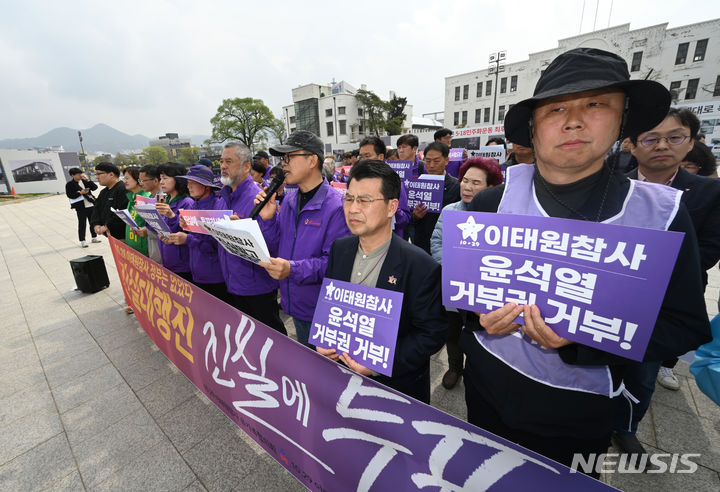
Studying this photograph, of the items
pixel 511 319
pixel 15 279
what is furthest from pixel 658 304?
pixel 15 279

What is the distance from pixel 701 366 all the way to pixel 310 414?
1690 millimetres

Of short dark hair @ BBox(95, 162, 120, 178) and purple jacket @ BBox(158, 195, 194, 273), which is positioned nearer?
purple jacket @ BBox(158, 195, 194, 273)

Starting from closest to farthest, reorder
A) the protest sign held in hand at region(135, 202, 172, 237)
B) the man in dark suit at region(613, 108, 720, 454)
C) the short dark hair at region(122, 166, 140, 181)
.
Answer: the man in dark suit at region(613, 108, 720, 454) → the protest sign held in hand at region(135, 202, 172, 237) → the short dark hair at region(122, 166, 140, 181)

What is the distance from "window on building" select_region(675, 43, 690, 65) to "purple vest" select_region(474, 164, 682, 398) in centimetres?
3973

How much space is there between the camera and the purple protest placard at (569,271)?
2.82 ft

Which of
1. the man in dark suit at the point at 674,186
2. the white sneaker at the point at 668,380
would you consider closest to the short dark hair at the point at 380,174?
the man in dark suit at the point at 674,186

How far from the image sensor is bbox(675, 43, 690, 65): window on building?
25.7 m

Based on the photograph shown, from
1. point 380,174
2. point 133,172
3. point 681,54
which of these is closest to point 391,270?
point 380,174

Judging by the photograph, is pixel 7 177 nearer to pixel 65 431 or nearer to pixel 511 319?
pixel 65 431

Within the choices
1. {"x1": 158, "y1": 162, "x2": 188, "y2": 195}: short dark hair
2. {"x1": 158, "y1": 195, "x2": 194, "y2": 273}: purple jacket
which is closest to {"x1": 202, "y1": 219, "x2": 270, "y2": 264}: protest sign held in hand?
{"x1": 158, "y1": 195, "x2": 194, "y2": 273}: purple jacket

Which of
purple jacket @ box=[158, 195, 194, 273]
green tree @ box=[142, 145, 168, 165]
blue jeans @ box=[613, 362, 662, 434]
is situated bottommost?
blue jeans @ box=[613, 362, 662, 434]

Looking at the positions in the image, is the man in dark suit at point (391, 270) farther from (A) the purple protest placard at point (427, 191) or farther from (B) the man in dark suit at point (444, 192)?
(B) the man in dark suit at point (444, 192)

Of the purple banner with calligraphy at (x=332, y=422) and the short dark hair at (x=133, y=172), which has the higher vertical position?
the short dark hair at (x=133, y=172)

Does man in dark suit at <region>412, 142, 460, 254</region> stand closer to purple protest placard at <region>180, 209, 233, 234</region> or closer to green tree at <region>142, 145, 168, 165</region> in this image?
purple protest placard at <region>180, 209, 233, 234</region>
